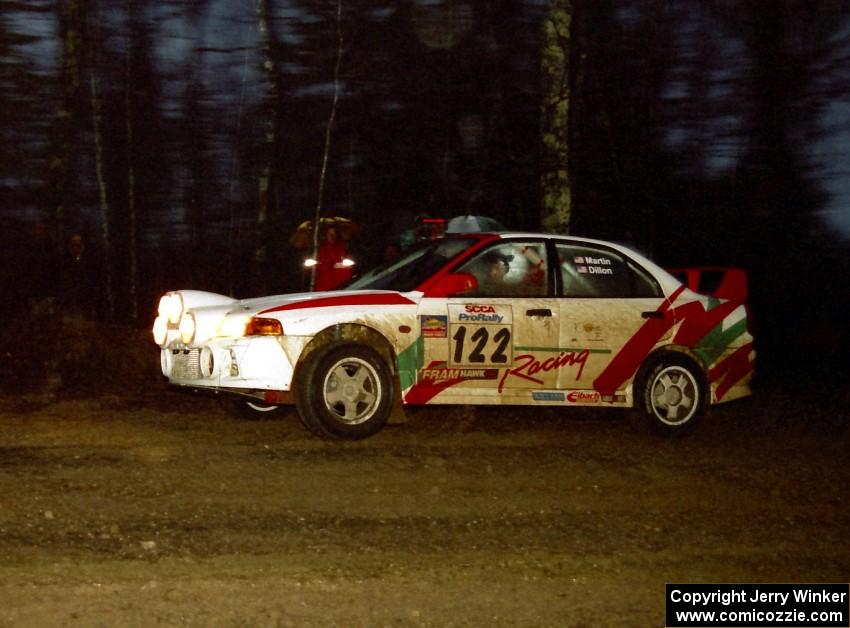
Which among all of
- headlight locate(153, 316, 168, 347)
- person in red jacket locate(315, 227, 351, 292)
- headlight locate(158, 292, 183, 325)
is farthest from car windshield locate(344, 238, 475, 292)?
person in red jacket locate(315, 227, 351, 292)

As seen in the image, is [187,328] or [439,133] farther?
[439,133]

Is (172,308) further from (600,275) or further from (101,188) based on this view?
(101,188)

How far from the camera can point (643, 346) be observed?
910 cm

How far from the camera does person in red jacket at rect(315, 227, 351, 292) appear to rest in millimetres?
13047

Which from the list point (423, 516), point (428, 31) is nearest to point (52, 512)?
point (423, 516)

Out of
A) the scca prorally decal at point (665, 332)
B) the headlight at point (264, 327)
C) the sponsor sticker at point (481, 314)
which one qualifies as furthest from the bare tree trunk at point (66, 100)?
the scca prorally decal at point (665, 332)

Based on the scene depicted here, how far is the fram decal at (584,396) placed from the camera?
8.88 m

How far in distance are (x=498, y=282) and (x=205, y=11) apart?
50.9ft

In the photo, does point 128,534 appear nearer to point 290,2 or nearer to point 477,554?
point 477,554

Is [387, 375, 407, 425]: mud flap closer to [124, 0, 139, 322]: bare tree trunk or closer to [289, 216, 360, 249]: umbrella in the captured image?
[289, 216, 360, 249]: umbrella

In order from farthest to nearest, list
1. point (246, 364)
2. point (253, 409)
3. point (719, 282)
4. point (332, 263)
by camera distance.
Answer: point (332, 263) < point (719, 282) < point (253, 409) < point (246, 364)

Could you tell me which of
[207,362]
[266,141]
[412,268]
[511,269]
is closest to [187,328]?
[207,362]

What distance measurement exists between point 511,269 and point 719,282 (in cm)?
207

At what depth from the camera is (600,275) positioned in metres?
9.20
